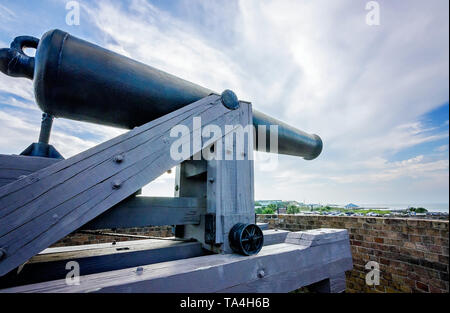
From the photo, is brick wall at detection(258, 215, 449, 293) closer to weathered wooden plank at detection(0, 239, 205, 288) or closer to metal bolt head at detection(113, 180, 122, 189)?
weathered wooden plank at detection(0, 239, 205, 288)

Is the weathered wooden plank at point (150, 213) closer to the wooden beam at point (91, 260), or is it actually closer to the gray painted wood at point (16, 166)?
the wooden beam at point (91, 260)

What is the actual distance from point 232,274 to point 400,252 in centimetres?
315

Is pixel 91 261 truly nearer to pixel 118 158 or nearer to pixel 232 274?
A: pixel 118 158

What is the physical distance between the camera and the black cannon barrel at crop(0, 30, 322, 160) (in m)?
1.15

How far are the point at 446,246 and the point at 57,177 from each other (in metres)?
3.89

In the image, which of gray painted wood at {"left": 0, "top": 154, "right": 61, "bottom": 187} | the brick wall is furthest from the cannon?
the brick wall

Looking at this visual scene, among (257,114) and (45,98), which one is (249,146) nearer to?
(257,114)

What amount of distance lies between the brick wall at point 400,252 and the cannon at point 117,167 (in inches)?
79.9

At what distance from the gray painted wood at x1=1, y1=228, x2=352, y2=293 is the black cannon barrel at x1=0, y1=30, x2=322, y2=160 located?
933mm

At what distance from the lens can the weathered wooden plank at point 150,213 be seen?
1222 millimetres

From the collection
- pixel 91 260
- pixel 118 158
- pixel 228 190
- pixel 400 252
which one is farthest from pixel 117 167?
pixel 400 252

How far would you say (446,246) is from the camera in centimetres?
260

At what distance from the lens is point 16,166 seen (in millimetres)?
1022

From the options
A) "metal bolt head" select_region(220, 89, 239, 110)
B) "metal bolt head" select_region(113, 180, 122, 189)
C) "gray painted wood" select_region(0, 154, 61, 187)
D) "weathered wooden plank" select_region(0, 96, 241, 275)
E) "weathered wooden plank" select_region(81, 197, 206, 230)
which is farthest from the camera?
"metal bolt head" select_region(220, 89, 239, 110)
